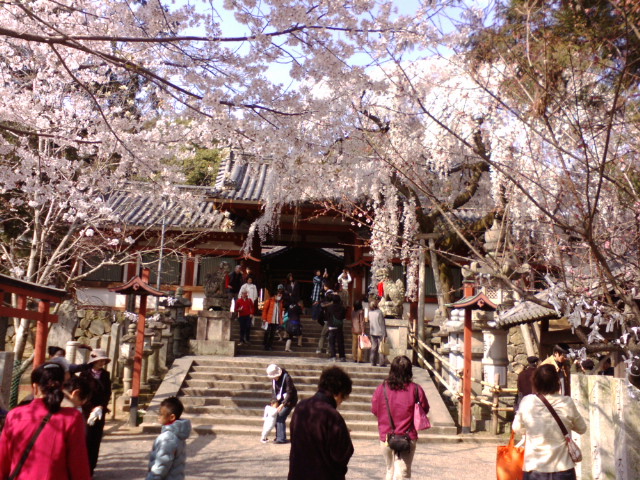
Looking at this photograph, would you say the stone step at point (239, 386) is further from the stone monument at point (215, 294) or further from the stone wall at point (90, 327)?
the stone wall at point (90, 327)

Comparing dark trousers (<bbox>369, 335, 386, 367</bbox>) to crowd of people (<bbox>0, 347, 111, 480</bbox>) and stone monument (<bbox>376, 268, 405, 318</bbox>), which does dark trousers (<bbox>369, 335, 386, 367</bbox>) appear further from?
crowd of people (<bbox>0, 347, 111, 480</bbox>)

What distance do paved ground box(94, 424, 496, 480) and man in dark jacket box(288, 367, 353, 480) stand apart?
379cm

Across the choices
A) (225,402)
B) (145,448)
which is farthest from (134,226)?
(145,448)

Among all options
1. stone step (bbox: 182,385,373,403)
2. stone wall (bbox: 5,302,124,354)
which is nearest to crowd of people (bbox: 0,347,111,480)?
stone step (bbox: 182,385,373,403)

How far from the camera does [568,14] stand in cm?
614

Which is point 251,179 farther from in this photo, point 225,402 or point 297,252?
point 225,402

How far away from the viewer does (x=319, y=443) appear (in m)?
3.83

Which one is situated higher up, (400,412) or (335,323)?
(335,323)

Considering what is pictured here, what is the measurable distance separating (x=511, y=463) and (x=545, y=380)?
3.55 ft

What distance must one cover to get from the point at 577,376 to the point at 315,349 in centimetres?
1090

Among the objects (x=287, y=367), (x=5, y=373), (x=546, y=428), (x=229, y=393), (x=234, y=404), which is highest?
(x=5, y=373)

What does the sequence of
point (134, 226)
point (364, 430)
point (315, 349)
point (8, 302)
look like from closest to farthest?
point (364, 430), point (8, 302), point (315, 349), point (134, 226)

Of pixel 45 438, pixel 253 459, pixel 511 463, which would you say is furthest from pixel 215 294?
pixel 45 438

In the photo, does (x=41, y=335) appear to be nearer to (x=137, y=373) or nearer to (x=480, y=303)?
(x=137, y=373)
